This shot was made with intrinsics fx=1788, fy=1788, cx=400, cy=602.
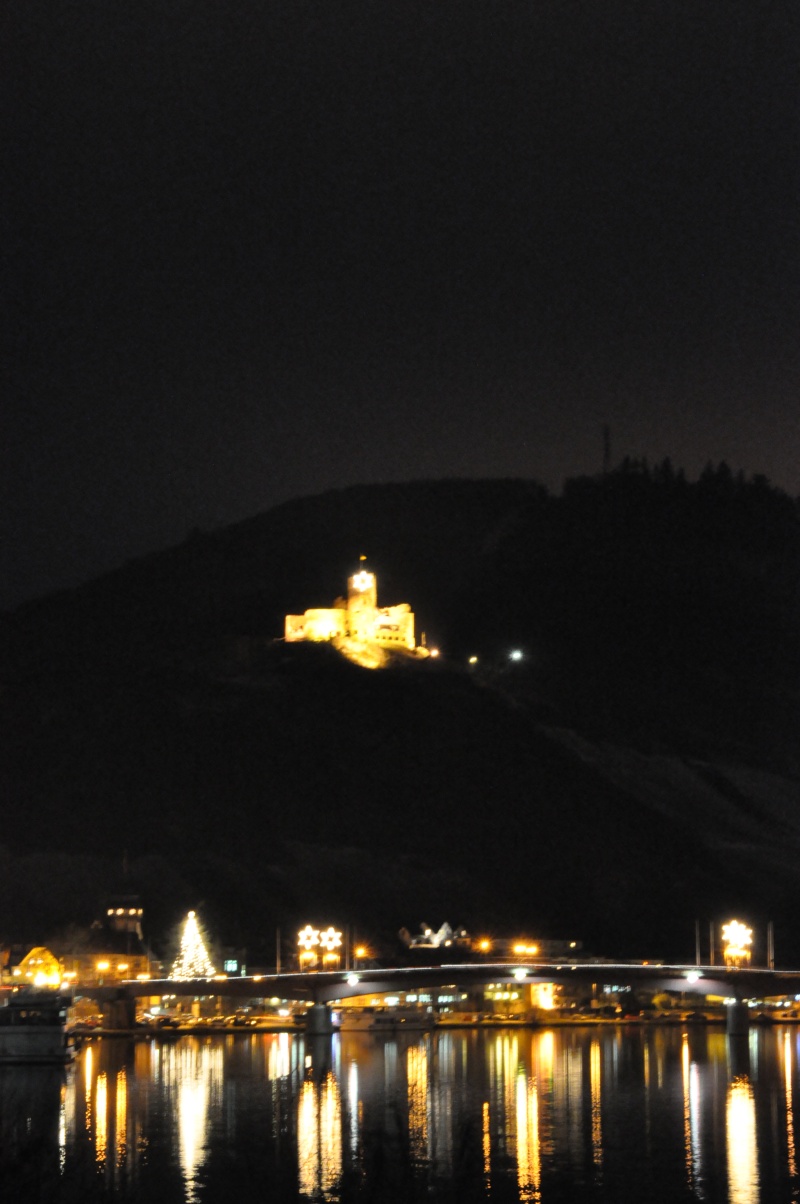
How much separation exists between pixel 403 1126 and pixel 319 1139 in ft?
13.7

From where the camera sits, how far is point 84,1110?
6519 centimetres

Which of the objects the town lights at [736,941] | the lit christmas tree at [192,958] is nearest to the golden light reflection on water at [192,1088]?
the lit christmas tree at [192,958]

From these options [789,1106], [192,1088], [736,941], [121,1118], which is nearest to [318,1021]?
[192,1088]

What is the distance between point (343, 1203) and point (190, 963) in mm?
87920

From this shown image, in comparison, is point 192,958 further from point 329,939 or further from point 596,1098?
point 596,1098

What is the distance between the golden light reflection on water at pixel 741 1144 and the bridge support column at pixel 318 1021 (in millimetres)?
36490

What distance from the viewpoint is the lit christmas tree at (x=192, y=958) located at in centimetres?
13038

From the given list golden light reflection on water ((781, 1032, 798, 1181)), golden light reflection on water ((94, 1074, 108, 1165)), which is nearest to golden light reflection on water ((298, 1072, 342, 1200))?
golden light reflection on water ((94, 1074, 108, 1165))

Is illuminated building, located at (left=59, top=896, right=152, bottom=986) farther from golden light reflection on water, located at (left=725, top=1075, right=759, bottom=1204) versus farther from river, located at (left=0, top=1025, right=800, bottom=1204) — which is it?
golden light reflection on water, located at (left=725, top=1075, right=759, bottom=1204)

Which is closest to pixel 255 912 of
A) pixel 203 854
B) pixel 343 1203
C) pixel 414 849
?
pixel 203 854

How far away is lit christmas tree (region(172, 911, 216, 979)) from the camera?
428ft

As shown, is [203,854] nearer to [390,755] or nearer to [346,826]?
[346,826]

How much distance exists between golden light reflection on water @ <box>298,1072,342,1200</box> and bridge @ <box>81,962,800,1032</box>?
95.6 ft

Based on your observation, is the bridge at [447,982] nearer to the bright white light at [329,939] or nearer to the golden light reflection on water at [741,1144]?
the bright white light at [329,939]
